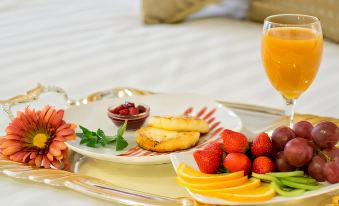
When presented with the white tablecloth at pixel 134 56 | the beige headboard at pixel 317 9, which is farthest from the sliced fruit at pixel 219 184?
the beige headboard at pixel 317 9

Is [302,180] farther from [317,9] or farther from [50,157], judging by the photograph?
[317,9]

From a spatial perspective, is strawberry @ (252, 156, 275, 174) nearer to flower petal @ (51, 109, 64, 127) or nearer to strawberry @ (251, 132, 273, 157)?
strawberry @ (251, 132, 273, 157)

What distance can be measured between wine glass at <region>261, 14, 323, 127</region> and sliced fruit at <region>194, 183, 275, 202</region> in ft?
0.74

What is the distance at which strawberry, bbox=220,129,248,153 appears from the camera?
0.66 metres

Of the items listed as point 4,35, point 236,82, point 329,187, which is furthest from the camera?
point 4,35

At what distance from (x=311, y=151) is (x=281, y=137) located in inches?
1.8

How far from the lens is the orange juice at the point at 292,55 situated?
799mm

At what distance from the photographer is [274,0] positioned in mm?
1615

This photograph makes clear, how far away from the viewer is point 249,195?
1.99 feet

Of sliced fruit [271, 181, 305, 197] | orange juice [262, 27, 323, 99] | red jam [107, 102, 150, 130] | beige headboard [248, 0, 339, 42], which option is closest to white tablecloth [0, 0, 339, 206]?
beige headboard [248, 0, 339, 42]

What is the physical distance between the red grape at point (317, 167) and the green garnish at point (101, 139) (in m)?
0.28

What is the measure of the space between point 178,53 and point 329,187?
89 cm

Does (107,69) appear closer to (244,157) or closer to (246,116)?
(246,116)

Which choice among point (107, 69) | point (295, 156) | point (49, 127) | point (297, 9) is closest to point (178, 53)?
point (107, 69)
